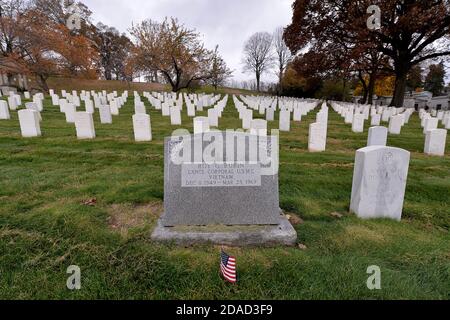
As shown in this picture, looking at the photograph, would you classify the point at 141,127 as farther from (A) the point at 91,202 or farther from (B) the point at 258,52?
(B) the point at 258,52

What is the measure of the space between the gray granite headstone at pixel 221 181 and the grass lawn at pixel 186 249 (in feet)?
1.37

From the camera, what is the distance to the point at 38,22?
25203 millimetres

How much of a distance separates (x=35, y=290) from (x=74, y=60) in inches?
1308

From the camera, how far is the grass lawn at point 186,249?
2.21 m

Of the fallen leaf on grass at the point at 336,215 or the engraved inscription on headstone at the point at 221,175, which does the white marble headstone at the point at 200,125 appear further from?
the fallen leaf on grass at the point at 336,215

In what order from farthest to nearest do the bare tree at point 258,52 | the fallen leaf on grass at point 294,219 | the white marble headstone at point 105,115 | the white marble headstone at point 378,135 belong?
1. the bare tree at point 258,52
2. the white marble headstone at point 105,115
3. the white marble headstone at point 378,135
4. the fallen leaf on grass at point 294,219

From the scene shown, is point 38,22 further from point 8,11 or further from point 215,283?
point 215,283

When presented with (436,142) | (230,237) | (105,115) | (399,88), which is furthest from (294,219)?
(399,88)

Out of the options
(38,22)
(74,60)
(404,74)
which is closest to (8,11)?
(38,22)

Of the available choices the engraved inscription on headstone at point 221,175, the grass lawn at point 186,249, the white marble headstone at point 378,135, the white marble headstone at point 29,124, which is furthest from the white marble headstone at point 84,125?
the white marble headstone at point 378,135

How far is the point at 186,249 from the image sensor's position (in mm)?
2740

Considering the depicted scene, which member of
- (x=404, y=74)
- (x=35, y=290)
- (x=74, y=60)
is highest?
(x=74, y=60)

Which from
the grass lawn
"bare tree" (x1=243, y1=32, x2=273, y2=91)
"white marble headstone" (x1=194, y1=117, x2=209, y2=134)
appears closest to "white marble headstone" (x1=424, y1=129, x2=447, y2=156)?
the grass lawn
